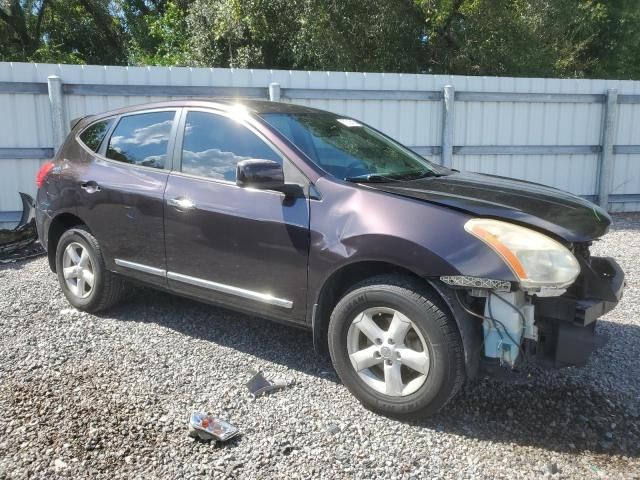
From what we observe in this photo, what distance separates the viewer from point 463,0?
52.2 ft

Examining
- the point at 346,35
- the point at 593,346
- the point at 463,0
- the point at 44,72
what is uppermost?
the point at 463,0

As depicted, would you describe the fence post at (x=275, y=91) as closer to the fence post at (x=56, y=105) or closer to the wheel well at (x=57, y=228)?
the fence post at (x=56, y=105)

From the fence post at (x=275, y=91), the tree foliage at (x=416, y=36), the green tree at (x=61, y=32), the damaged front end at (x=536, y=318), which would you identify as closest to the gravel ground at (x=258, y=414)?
the damaged front end at (x=536, y=318)

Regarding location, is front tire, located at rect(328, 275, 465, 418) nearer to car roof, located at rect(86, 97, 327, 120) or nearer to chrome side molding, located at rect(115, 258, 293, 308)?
chrome side molding, located at rect(115, 258, 293, 308)

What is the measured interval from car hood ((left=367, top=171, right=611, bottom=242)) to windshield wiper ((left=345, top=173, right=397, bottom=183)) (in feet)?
0.27

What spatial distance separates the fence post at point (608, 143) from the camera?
32.5 feet

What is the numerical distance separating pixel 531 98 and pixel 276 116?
6795 mm

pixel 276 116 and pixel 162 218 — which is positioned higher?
pixel 276 116

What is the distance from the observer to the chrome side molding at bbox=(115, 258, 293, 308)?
3723mm

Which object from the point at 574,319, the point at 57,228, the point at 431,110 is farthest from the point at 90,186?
the point at 431,110

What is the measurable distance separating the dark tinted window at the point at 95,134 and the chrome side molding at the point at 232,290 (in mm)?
1448

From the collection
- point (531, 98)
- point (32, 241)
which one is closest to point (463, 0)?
point (531, 98)

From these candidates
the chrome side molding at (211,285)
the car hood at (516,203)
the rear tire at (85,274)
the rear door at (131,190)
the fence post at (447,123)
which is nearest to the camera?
the car hood at (516,203)

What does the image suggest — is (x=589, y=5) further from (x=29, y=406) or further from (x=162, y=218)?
(x=29, y=406)
